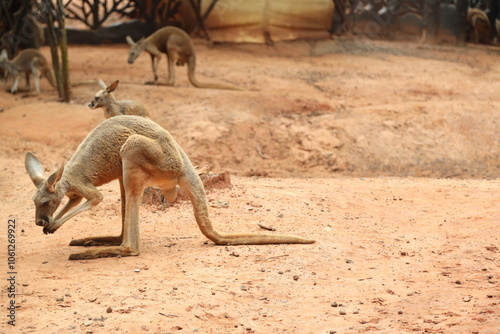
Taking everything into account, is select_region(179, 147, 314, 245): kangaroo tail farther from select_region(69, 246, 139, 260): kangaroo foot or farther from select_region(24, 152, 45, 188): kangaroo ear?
select_region(24, 152, 45, 188): kangaroo ear

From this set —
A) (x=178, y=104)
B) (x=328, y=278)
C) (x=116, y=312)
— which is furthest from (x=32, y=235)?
(x=178, y=104)

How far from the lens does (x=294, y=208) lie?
6996 millimetres

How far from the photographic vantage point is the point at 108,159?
18.4 ft

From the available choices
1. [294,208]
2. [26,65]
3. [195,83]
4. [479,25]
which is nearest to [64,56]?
[26,65]

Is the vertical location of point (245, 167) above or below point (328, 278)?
below

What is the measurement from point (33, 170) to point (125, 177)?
2.56ft

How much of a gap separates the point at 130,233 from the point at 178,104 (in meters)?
6.17

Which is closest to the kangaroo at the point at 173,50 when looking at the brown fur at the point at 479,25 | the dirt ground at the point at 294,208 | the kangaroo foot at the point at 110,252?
the dirt ground at the point at 294,208

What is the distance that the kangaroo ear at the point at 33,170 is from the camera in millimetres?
5605

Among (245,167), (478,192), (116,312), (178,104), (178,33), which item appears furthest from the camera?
(178,33)

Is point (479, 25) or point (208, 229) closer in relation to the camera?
point (208, 229)

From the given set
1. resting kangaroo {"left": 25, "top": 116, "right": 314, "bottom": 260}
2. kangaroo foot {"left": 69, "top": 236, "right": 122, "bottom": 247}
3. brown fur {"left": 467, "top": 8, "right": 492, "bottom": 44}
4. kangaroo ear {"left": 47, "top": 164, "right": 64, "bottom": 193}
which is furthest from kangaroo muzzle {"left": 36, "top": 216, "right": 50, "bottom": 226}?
brown fur {"left": 467, "top": 8, "right": 492, "bottom": 44}

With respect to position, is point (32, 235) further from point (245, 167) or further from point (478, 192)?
point (478, 192)

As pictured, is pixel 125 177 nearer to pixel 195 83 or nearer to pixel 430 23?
pixel 195 83
